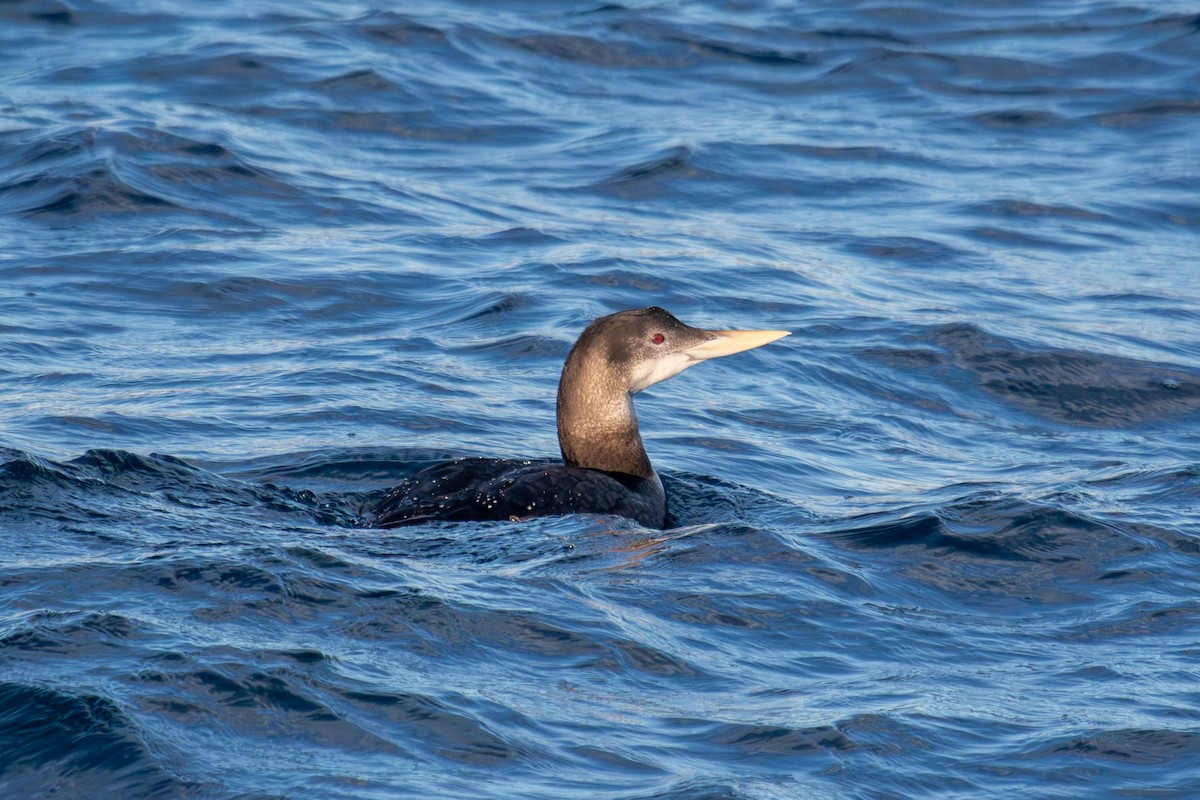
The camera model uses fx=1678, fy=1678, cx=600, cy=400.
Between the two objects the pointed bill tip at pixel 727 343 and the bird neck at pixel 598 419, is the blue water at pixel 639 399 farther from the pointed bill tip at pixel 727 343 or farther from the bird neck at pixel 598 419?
the pointed bill tip at pixel 727 343

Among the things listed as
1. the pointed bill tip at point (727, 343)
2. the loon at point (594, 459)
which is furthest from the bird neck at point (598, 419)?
the pointed bill tip at point (727, 343)

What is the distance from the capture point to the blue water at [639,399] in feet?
14.4

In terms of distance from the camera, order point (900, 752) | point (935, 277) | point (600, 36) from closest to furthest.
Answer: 1. point (900, 752)
2. point (935, 277)
3. point (600, 36)

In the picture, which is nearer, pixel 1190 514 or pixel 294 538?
pixel 294 538

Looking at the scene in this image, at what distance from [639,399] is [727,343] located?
1.71 metres

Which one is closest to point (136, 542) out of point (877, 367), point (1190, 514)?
point (1190, 514)

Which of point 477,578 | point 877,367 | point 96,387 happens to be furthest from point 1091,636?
point 96,387

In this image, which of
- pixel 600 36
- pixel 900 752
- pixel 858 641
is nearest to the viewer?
pixel 900 752

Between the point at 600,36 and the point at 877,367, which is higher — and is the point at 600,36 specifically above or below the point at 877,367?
above

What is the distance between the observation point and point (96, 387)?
25.4ft

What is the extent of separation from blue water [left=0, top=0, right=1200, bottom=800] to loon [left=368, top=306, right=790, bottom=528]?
0.18m

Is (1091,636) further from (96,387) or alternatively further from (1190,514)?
(96,387)

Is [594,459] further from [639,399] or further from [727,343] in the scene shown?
[639,399]

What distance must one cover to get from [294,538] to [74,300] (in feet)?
13.4
